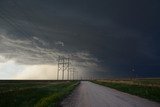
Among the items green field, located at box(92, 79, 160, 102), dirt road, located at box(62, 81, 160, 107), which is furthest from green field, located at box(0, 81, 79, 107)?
green field, located at box(92, 79, 160, 102)

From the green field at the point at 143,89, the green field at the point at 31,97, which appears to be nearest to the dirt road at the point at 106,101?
the green field at the point at 31,97

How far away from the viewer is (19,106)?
73.6 feet

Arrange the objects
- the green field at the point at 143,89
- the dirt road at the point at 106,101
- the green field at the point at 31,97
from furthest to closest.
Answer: the green field at the point at 143,89 → the green field at the point at 31,97 → the dirt road at the point at 106,101

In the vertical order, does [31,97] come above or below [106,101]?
above

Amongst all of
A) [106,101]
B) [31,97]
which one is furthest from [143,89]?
[106,101]

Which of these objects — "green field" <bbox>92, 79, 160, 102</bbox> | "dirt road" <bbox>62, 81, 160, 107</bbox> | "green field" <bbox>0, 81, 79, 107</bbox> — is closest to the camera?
"dirt road" <bbox>62, 81, 160, 107</bbox>

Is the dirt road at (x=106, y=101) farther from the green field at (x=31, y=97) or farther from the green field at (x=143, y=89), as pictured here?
the green field at (x=143, y=89)

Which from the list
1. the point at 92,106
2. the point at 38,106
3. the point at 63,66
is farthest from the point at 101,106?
the point at 63,66

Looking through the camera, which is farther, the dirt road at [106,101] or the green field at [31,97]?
the green field at [31,97]

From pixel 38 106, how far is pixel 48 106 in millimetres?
784

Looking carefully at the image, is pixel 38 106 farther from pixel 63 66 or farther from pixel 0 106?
pixel 63 66

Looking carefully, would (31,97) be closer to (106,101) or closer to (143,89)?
(106,101)

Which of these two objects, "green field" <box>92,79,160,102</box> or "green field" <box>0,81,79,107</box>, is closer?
"green field" <box>0,81,79,107</box>

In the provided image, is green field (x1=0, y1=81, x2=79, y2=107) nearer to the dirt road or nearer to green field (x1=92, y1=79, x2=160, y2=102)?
the dirt road
